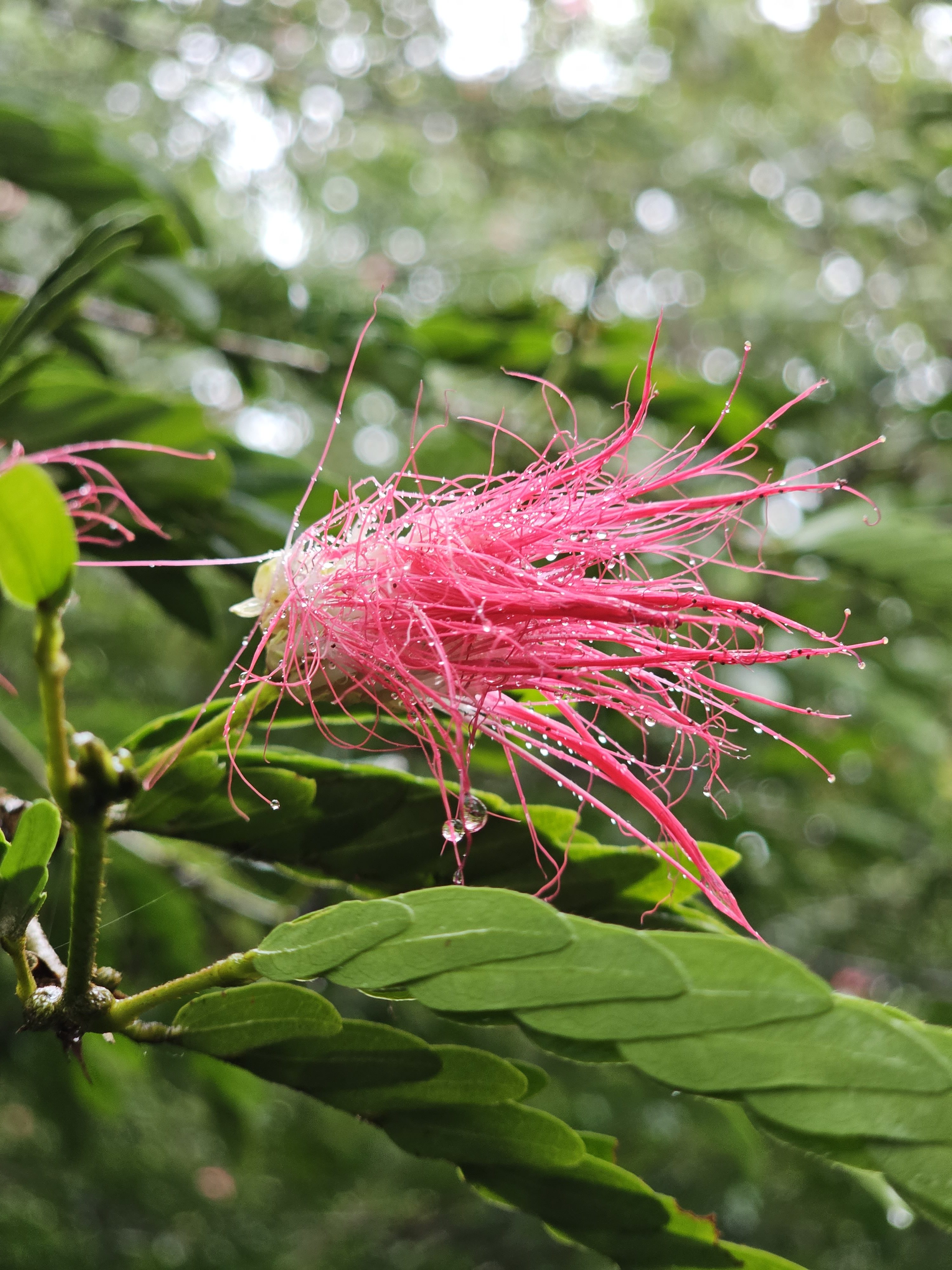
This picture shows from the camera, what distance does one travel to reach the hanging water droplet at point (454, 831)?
98 cm

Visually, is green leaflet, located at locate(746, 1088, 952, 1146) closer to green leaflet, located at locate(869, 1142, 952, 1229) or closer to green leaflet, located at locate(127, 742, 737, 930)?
green leaflet, located at locate(869, 1142, 952, 1229)

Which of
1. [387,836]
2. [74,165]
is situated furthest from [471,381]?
[387,836]

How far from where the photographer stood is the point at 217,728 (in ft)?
3.16

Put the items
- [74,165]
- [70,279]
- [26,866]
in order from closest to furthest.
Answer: [26,866], [70,279], [74,165]

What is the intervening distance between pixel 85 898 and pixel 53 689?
0.17 meters

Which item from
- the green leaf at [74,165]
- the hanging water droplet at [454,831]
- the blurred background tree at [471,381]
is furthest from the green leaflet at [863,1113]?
the green leaf at [74,165]

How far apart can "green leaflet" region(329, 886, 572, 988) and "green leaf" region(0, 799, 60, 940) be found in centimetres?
26

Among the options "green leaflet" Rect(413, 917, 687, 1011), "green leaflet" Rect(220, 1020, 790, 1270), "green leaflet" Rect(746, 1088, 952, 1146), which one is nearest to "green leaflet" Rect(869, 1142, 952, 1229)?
"green leaflet" Rect(746, 1088, 952, 1146)

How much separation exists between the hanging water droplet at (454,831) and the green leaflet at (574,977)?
229mm

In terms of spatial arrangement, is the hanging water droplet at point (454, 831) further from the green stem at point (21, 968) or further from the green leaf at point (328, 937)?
the green stem at point (21, 968)

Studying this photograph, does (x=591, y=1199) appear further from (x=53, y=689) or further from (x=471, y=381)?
(x=471, y=381)

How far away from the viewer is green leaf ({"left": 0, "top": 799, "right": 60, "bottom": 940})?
82 cm

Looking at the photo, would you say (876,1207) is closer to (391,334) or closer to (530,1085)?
(530,1085)

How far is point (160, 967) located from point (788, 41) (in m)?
7.63
